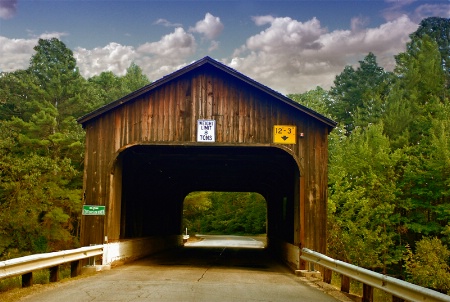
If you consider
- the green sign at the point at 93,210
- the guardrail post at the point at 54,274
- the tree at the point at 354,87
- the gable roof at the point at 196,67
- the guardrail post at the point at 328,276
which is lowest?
the guardrail post at the point at 328,276

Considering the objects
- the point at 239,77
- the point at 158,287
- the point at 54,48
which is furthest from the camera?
the point at 54,48

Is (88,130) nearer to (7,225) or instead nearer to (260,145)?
(260,145)

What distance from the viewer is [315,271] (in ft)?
43.4

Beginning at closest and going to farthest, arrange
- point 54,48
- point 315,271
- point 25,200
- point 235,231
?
1. point 315,271
2. point 25,200
3. point 54,48
4. point 235,231

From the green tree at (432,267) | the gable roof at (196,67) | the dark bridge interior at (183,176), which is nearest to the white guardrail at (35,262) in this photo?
the gable roof at (196,67)

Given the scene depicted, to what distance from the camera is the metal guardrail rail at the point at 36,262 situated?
778 cm

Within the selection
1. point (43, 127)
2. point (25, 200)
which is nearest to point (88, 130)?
point (25, 200)

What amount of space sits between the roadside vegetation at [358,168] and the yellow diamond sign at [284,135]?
12692 millimetres

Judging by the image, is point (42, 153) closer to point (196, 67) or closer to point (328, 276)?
point (196, 67)

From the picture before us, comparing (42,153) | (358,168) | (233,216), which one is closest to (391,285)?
(42,153)

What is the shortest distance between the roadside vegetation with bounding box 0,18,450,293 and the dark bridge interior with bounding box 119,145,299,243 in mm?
5378

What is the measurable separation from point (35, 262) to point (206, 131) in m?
6.75

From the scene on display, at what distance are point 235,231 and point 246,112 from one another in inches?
2415

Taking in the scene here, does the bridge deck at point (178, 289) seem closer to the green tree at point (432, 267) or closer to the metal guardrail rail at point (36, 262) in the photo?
the metal guardrail rail at point (36, 262)
